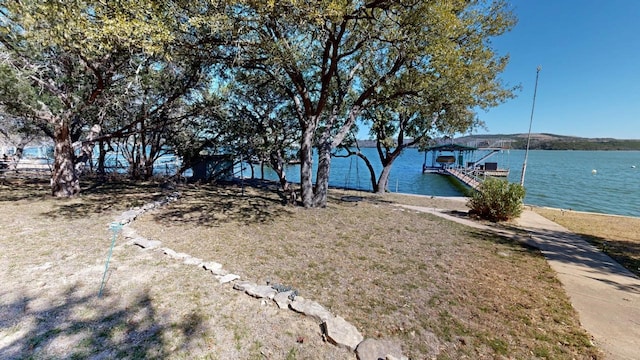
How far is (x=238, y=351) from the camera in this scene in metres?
2.47

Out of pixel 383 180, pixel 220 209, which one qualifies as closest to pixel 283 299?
pixel 220 209

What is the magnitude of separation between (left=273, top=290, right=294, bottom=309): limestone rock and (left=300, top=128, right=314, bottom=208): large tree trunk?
5.08 m

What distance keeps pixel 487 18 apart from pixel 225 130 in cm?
981

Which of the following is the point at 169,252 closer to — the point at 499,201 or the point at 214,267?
the point at 214,267

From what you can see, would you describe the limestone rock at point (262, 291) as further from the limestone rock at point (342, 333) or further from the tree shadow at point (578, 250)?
the tree shadow at point (578, 250)

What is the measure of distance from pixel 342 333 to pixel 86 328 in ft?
7.90

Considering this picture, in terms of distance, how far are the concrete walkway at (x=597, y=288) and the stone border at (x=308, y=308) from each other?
2164 millimetres

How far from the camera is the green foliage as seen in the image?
26.1ft

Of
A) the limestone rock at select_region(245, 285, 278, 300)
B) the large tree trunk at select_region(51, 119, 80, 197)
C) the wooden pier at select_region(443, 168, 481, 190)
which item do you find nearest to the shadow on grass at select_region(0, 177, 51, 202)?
the large tree trunk at select_region(51, 119, 80, 197)

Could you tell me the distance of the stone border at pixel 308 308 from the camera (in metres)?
2.54

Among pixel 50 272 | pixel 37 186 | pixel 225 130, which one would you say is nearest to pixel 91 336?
pixel 50 272

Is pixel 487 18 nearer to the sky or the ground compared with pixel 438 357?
nearer to the sky

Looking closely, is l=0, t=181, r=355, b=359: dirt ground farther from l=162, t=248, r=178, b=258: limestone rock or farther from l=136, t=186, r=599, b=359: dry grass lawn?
l=136, t=186, r=599, b=359: dry grass lawn

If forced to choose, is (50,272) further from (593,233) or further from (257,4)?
(593,233)
